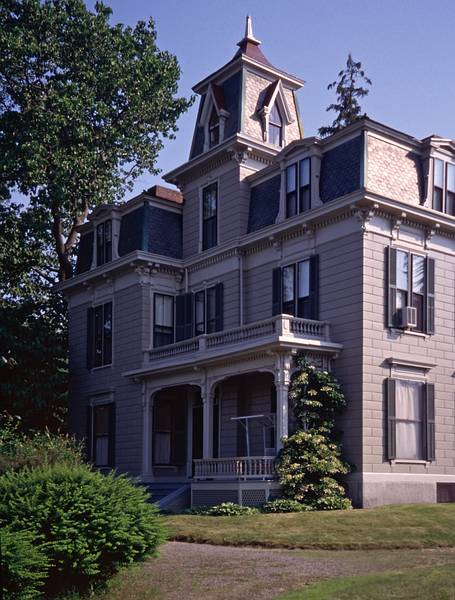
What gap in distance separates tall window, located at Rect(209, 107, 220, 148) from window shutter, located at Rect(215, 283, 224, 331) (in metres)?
5.54

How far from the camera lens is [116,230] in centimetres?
3394

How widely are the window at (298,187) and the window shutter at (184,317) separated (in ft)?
18.9

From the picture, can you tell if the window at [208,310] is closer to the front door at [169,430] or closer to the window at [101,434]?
the front door at [169,430]

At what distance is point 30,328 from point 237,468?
47.9 ft

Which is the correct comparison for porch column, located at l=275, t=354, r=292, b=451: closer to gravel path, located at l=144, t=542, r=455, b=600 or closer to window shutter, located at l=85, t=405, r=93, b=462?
gravel path, located at l=144, t=542, r=455, b=600

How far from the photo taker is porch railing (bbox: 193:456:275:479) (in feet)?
78.3

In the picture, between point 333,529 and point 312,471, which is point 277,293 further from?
point 333,529

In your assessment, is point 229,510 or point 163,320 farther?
point 163,320

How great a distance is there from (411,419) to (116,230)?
14.5 metres

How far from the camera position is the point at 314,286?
2591 cm

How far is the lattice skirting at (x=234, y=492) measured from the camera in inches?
921

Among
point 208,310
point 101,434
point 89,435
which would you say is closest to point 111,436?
point 101,434

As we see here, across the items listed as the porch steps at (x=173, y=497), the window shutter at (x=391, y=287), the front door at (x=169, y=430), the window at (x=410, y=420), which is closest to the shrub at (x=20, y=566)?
the porch steps at (x=173, y=497)

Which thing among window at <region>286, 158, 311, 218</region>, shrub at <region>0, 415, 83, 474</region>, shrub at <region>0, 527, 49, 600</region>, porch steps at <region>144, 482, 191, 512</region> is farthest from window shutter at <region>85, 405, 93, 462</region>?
shrub at <region>0, 527, 49, 600</region>
